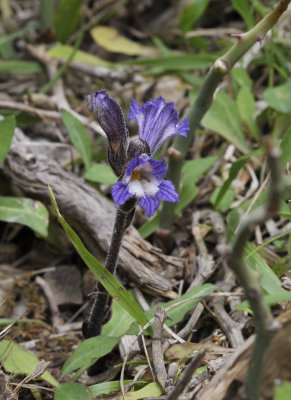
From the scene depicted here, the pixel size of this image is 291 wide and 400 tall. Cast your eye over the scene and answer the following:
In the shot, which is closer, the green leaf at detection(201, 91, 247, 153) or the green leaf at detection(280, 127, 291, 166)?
the green leaf at detection(280, 127, 291, 166)

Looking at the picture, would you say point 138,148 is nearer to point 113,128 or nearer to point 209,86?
point 113,128

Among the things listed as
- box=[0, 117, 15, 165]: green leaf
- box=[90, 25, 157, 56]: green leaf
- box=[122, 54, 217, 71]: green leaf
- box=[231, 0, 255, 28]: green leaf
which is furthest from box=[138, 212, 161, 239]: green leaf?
box=[90, 25, 157, 56]: green leaf

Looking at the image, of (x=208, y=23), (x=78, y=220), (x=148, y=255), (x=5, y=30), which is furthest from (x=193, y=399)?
(x=5, y=30)

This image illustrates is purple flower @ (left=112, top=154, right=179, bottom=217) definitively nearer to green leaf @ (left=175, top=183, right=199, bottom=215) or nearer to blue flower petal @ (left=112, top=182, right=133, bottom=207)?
blue flower petal @ (left=112, top=182, right=133, bottom=207)

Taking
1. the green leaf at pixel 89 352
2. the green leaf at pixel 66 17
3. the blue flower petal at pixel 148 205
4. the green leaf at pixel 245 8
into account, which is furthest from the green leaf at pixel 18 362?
the green leaf at pixel 66 17

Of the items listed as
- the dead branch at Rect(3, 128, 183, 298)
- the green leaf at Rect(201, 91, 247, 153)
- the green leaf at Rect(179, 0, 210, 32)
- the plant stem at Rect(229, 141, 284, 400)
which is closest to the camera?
the plant stem at Rect(229, 141, 284, 400)

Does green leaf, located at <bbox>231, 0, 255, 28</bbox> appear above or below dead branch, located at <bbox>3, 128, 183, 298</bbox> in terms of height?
above

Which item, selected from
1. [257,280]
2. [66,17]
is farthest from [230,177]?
[66,17]

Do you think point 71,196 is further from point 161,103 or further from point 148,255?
point 161,103
